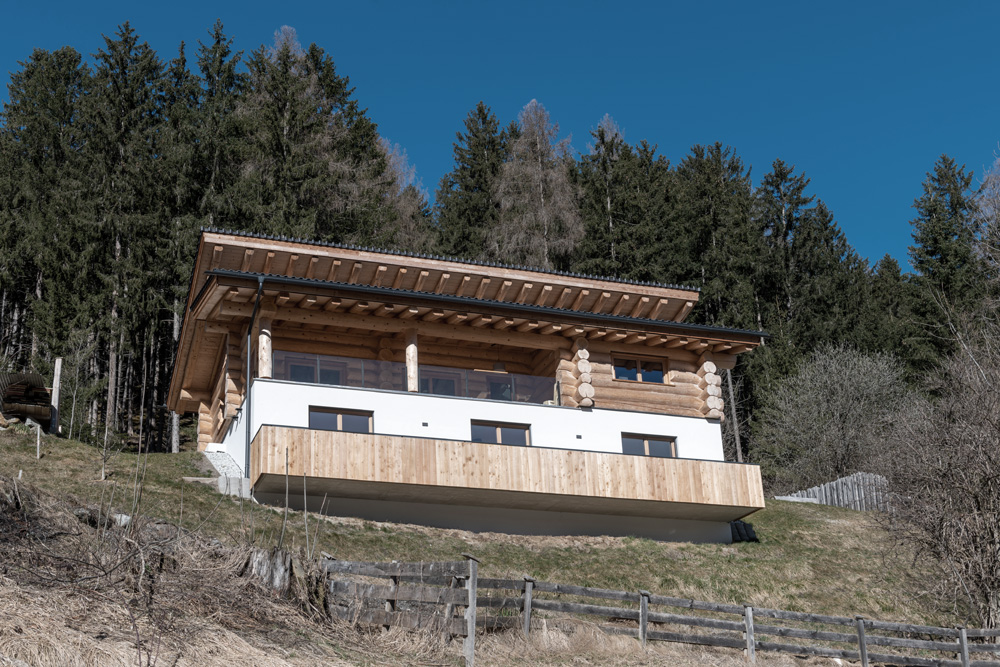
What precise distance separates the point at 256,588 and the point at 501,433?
1255 cm

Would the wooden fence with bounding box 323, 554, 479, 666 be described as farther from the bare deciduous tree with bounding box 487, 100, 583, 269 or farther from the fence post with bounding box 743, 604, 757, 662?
the bare deciduous tree with bounding box 487, 100, 583, 269

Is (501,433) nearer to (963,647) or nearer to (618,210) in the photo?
(963,647)

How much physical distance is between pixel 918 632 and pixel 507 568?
7.67 m

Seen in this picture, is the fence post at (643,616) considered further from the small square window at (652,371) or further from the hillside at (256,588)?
the small square window at (652,371)

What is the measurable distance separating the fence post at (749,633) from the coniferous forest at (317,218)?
28.0 m

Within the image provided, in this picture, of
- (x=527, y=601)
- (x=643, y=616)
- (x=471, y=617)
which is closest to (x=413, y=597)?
(x=471, y=617)

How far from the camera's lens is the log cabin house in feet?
74.3

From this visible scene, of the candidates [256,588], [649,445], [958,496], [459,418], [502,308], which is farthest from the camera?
[649,445]

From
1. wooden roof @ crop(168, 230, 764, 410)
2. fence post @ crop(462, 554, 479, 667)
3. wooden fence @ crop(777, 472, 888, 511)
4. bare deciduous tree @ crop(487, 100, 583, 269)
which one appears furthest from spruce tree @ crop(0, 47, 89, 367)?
Result: fence post @ crop(462, 554, 479, 667)

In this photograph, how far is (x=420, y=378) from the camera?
80.6 feet

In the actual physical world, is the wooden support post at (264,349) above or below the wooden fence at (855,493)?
above

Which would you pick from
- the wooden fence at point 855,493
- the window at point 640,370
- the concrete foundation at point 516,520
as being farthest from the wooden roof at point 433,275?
the wooden fence at point 855,493

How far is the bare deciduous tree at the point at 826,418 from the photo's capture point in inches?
1657

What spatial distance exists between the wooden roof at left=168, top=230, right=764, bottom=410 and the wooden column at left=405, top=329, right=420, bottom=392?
311mm
